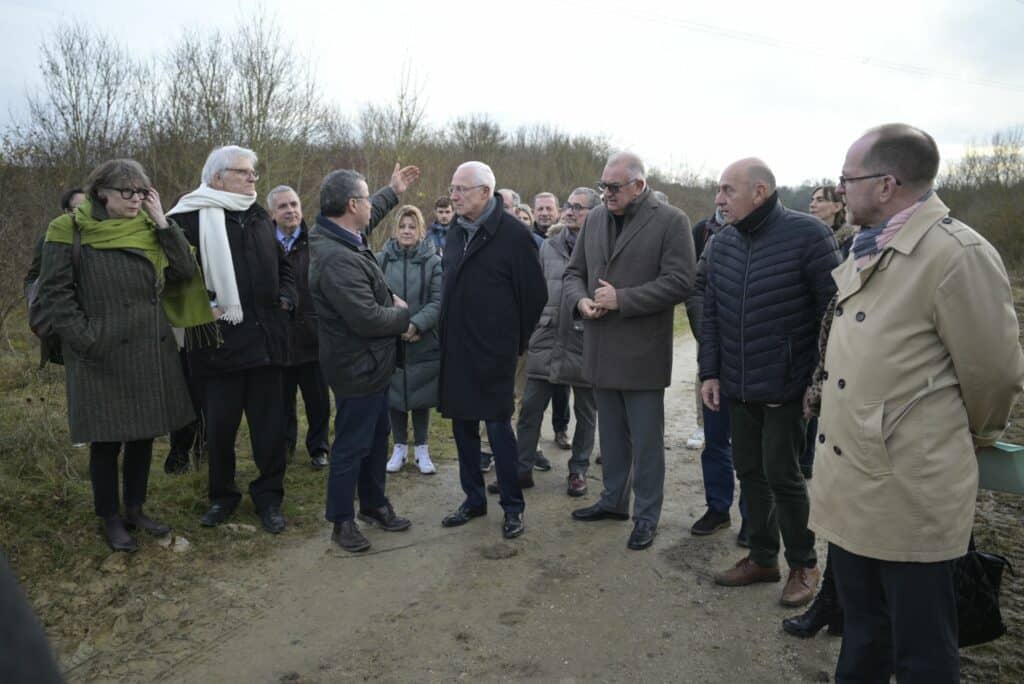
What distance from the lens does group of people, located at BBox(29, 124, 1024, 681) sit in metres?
2.55

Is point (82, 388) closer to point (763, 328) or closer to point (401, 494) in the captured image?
point (401, 494)

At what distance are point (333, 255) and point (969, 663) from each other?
3.79 meters

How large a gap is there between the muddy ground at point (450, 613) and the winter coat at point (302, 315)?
1553 mm

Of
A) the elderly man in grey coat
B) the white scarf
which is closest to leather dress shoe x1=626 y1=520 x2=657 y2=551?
the elderly man in grey coat

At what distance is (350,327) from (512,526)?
1.65 m

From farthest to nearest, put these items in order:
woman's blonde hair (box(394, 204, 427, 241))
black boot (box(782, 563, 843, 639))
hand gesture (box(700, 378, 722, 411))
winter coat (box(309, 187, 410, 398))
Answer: woman's blonde hair (box(394, 204, 427, 241)) → winter coat (box(309, 187, 410, 398)) → hand gesture (box(700, 378, 722, 411)) → black boot (box(782, 563, 843, 639))

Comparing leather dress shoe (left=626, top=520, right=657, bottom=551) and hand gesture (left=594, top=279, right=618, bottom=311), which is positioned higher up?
hand gesture (left=594, top=279, right=618, bottom=311)

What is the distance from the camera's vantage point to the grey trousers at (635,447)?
4.92 meters

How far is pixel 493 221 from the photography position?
498cm

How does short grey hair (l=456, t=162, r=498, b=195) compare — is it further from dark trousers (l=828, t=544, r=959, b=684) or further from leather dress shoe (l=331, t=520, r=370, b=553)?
dark trousers (l=828, t=544, r=959, b=684)

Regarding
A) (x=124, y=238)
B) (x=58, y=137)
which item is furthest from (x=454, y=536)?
(x=58, y=137)

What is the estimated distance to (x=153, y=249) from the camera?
4.45 m

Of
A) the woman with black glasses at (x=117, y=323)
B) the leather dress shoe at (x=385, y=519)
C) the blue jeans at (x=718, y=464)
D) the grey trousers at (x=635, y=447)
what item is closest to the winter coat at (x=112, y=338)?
the woman with black glasses at (x=117, y=323)

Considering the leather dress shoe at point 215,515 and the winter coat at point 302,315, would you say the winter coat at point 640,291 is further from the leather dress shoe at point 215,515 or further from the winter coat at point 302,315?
the leather dress shoe at point 215,515
